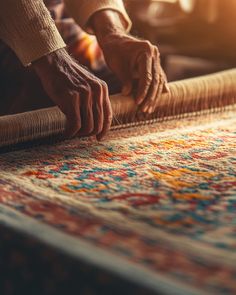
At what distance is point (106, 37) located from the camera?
54.3 inches

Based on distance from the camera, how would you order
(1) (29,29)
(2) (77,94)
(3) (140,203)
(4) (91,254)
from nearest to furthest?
(4) (91,254) → (3) (140,203) → (2) (77,94) → (1) (29,29)

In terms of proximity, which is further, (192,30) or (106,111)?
(192,30)

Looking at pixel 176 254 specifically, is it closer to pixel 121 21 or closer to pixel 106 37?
pixel 106 37

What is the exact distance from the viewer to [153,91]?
1235 millimetres

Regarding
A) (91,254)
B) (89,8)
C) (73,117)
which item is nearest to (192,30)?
(89,8)

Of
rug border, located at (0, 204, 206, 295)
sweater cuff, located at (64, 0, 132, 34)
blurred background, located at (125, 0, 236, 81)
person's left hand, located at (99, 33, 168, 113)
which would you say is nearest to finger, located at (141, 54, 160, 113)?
person's left hand, located at (99, 33, 168, 113)

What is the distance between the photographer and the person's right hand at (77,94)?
3.48 ft

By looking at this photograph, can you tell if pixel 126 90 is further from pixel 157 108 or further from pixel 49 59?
pixel 49 59

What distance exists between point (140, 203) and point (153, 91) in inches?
18.5

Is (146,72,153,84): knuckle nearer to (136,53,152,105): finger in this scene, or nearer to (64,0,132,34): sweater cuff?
(136,53,152,105): finger

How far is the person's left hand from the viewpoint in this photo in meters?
1.22

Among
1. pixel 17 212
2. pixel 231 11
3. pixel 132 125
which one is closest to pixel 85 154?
pixel 132 125

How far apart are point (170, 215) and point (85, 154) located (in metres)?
0.35

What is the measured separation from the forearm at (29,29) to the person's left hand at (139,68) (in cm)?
17
